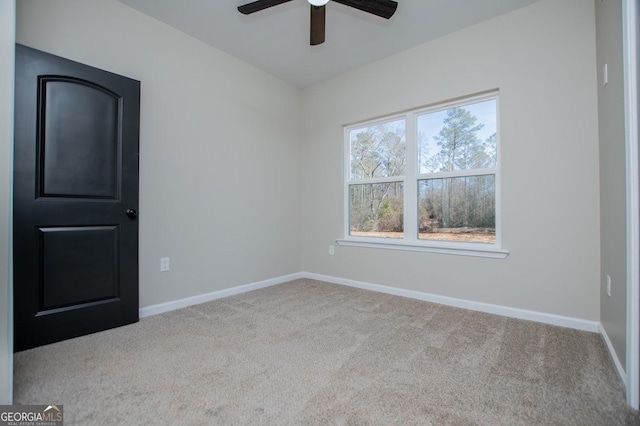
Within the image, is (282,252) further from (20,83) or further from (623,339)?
(623,339)

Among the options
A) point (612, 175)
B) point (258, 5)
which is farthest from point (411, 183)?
point (258, 5)

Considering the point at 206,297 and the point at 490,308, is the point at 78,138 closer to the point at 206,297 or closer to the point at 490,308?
the point at 206,297

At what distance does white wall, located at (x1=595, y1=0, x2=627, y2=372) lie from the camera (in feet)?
5.16

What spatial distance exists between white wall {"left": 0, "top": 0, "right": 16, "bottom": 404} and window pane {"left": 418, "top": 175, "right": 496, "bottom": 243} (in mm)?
3050

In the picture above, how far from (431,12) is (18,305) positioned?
3.74 m

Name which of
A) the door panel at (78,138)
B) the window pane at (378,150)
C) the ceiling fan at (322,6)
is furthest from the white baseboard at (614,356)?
the door panel at (78,138)

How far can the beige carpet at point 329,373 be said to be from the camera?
1.30 metres

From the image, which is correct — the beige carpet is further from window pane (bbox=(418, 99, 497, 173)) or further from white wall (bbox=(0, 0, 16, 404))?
window pane (bbox=(418, 99, 497, 173))

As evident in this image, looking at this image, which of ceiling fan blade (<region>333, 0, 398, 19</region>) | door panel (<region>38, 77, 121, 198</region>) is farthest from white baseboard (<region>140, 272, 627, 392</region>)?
ceiling fan blade (<region>333, 0, 398, 19</region>)

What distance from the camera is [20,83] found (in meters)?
1.87

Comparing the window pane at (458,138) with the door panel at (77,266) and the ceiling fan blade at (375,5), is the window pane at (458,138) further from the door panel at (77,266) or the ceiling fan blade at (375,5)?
the door panel at (77,266)

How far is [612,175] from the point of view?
1791 millimetres

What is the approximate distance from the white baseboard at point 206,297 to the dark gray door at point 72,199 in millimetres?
208

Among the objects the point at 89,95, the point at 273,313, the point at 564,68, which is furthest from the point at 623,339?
the point at 89,95
